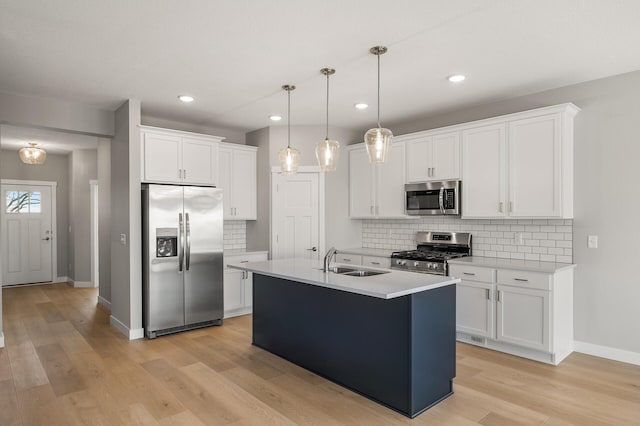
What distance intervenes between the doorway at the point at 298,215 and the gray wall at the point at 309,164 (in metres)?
0.09

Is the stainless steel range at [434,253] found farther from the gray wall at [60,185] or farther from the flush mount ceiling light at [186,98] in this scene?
the gray wall at [60,185]

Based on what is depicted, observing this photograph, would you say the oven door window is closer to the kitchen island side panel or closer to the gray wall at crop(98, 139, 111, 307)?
the kitchen island side panel

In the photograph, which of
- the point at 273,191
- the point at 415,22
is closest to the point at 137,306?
the point at 273,191

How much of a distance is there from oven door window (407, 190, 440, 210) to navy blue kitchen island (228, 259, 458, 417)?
178 centimetres

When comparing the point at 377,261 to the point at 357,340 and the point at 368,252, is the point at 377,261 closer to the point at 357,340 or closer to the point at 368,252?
the point at 368,252

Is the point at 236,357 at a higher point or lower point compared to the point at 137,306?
lower

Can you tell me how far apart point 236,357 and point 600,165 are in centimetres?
398

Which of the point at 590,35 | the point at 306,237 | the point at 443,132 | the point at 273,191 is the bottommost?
the point at 306,237

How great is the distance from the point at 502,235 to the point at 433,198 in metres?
0.87

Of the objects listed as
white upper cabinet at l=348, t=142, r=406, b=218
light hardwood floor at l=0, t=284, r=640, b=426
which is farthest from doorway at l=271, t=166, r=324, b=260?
light hardwood floor at l=0, t=284, r=640, b=426

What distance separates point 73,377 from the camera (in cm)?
347

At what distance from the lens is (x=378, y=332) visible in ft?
9.88

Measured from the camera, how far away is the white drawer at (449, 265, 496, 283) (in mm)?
4090

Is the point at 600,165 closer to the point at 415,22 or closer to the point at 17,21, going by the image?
the point at 415,22
